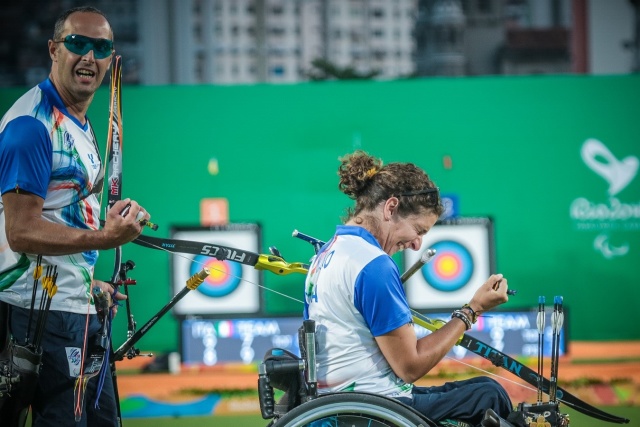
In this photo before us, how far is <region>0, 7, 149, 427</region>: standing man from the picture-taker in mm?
1936

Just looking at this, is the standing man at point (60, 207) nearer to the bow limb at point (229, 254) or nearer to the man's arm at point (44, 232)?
the man's arm at point (44, 232)

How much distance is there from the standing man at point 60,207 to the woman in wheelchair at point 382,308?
46 centimetres

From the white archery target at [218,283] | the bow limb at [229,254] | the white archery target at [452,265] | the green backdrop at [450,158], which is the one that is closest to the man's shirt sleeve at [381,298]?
the bow limb at [229,254]

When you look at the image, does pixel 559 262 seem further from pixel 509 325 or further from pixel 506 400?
pixel 506 400

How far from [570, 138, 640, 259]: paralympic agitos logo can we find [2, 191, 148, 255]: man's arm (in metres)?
4.26

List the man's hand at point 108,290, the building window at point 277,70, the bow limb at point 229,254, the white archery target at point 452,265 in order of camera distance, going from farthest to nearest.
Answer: the building window at point 277,70 < the white archery target at point 452,265 < the bow limb at point 229,254 < the man's hand at point 108,290

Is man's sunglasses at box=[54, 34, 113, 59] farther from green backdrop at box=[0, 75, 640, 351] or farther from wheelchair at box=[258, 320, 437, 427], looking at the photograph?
green backdrop at box=[0, 75, 640, 351]

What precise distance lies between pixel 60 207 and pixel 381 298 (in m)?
0.70

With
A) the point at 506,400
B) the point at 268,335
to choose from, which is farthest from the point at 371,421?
the point at 268,335

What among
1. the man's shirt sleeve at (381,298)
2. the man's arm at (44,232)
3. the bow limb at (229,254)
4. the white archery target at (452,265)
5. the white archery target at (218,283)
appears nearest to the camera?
the man's arm at (44,232)

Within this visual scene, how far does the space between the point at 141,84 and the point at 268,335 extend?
175 centimetres

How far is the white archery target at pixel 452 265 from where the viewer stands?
5.39 metres

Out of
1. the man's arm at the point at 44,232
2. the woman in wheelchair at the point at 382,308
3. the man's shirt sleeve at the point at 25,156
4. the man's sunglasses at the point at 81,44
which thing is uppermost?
the man's sunglasses at the point at 81,44

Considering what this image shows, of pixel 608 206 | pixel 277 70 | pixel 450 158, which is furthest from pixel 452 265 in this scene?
pixel 277 70
